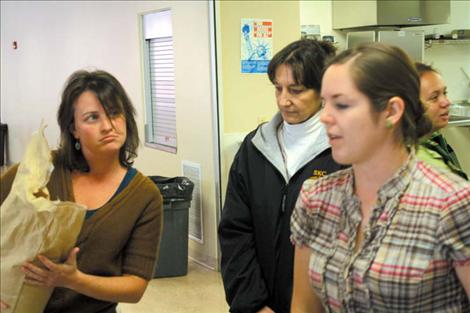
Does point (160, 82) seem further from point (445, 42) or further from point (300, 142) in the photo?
point (300, 142)

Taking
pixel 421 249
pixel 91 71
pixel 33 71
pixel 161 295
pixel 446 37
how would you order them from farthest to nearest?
pixel 33 71 < pixel 446 37 < pixel 161 295 < pixel 91 71 < pixel 421 249

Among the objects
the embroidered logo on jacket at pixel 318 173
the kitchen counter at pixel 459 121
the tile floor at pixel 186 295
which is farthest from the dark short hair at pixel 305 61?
the kitchen counter at pixel 459 121

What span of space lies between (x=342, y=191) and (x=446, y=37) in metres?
5.50

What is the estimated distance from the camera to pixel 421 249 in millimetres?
1208

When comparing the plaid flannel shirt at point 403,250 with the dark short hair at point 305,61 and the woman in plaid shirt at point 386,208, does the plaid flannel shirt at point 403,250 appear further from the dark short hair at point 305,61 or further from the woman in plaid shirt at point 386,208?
the dark short hair at point 305,61

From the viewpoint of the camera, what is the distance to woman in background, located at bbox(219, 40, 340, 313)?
1.81 metres

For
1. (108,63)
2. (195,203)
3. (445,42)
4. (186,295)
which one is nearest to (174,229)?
(195,203)

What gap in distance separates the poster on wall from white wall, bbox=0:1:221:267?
0.95ft

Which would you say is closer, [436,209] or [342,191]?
[436,209]

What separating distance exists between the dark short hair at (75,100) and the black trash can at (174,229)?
9.05 ft

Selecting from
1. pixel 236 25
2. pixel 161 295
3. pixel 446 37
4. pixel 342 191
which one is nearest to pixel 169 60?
pixel 236 25

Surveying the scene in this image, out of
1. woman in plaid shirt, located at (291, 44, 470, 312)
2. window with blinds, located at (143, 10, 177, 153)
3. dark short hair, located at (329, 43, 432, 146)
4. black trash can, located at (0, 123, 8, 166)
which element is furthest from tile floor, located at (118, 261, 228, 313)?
black trash can, located at (0, 123, 8, 166)

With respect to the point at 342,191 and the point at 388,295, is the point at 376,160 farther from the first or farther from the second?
the point at 388,295

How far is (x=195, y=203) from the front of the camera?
4934mm
